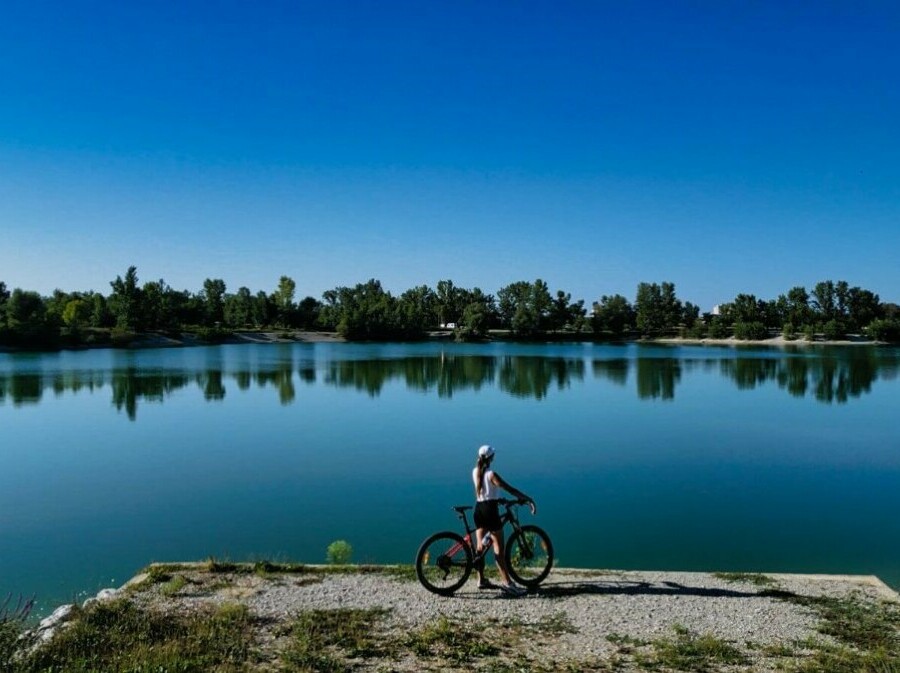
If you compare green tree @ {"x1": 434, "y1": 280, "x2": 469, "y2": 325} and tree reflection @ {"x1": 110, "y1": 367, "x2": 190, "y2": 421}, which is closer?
tree reflection @ {"x1": 110, "y1": 367, "x2": 190, "y2": 421}

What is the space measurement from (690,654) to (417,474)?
1379cm

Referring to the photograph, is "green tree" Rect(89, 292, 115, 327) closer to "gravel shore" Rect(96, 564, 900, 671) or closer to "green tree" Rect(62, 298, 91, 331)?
"green tree" Rect(62, 298, 91, 331)

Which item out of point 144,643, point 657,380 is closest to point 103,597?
point 144,643

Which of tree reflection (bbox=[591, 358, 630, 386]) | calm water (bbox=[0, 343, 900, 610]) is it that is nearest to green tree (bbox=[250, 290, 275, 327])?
tree reflection (bbox=[591, 358, 630, 386])

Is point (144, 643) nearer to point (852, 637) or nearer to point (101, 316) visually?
point (852, 637)

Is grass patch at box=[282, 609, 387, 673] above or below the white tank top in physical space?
below

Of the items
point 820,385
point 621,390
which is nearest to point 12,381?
point 621,390

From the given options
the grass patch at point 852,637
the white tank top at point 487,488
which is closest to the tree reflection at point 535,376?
the white tank top at point 487,488

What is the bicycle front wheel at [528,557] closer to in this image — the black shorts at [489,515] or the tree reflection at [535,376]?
the black shorts at [489,515]

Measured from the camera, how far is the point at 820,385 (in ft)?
168

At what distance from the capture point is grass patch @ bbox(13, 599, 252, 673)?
6.36 meters

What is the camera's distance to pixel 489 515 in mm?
9211

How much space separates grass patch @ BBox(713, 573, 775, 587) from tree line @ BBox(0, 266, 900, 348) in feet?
329

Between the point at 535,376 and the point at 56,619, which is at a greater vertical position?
the point at 56,619
